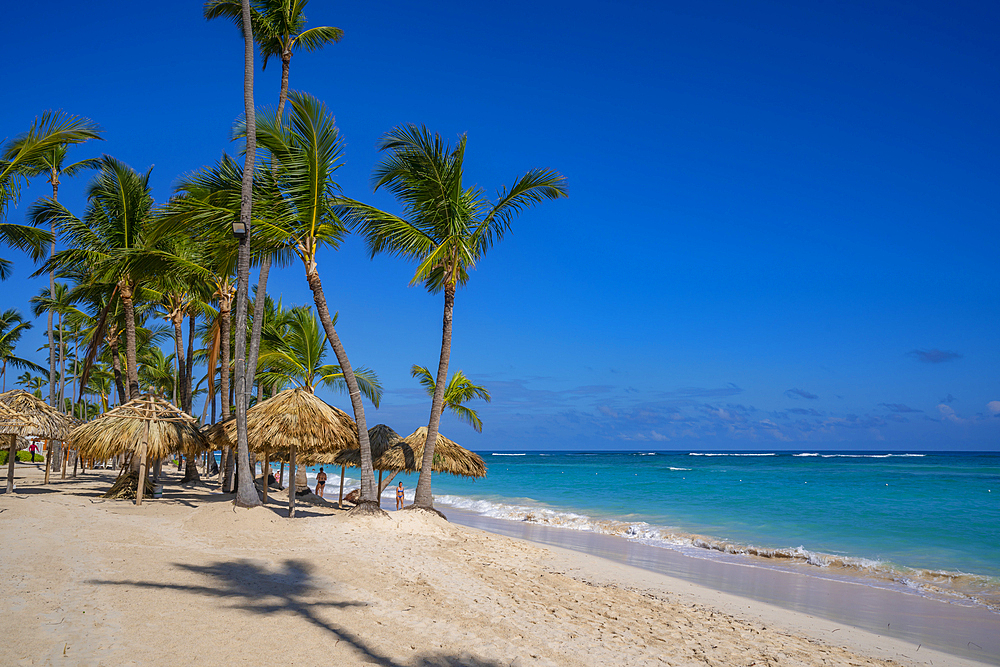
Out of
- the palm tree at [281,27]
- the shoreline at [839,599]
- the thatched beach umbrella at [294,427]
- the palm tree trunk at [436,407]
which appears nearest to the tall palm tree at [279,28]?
the palm tree at [281,27]

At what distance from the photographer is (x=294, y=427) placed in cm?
1145

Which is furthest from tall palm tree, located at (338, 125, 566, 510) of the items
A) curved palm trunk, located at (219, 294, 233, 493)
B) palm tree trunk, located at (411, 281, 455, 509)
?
curved palm trunk, located at (219, 294, 233, 493)

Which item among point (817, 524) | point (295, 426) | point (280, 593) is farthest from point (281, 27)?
point (817, 524)

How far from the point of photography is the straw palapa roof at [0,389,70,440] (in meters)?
12.6

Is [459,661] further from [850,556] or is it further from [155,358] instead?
[155,358]

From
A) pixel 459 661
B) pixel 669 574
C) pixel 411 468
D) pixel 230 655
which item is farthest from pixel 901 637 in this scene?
pixel 411 468

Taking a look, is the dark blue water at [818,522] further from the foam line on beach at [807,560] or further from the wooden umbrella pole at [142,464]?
the wooden umbrella pole at [142,464]

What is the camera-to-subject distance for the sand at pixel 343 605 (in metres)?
4.66

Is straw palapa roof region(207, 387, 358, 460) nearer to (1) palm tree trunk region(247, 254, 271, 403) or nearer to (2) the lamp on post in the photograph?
(1) palm tree trunk region(247, 254, 271, 403)

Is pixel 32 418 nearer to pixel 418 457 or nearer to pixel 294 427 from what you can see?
pixel 294 427

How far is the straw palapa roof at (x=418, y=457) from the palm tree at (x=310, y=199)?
2287 mm

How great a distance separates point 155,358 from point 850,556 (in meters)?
42.1

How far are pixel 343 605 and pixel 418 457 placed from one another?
25.8 ft

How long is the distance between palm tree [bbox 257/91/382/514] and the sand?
2498 mm
